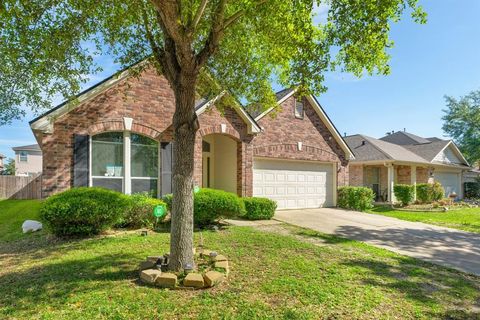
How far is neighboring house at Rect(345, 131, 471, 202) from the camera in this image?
20484mm

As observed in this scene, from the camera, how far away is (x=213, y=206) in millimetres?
9125

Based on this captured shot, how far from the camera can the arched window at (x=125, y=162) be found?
407 inches

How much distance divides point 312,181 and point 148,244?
10232 mm

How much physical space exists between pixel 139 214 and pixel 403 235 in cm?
847

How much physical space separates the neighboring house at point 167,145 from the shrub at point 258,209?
4.81ft

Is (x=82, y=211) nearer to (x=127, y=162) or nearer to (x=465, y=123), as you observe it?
(x=127, y=162)

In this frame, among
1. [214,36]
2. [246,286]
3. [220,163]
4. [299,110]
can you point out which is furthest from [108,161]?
[299,110]

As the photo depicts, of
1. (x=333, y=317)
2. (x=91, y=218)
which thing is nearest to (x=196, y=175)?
(x=91, y=218)

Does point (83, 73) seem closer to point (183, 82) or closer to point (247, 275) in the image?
point (183, 82)

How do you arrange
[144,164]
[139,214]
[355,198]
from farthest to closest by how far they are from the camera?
[355,198] → [144,164] → [139,214]

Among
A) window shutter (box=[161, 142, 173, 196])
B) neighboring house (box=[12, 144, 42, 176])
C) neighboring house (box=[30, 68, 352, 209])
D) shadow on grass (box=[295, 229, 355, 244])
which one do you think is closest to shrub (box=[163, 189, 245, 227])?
shadow on grass (box=[295, 229, 355, 244])

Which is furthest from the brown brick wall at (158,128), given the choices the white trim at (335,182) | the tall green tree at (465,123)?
the tall green tree at (465,123)

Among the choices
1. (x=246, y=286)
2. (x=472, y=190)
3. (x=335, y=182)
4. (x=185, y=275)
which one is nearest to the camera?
(x=246, y=286)

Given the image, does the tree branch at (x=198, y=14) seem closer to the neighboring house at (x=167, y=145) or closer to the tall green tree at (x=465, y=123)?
the neighboring house at (x=167, y=145)
